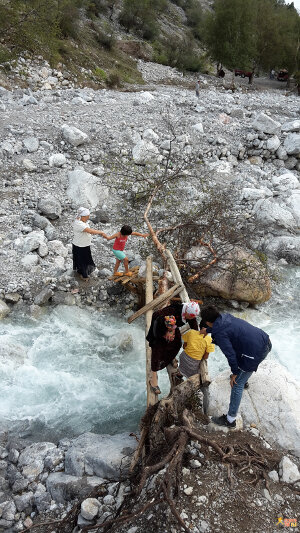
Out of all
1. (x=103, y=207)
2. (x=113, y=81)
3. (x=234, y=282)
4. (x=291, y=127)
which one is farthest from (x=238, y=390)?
(x=113, y=81)

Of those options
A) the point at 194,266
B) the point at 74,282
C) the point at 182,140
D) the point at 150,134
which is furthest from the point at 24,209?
the point at 182,140

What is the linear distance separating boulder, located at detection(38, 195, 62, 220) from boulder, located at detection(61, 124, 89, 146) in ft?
7.60

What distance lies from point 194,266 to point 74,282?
6.64ft

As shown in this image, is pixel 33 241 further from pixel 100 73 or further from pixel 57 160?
pixel 100 73

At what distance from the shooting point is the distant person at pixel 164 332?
3.92m

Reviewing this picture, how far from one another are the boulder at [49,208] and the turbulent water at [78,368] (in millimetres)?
2256

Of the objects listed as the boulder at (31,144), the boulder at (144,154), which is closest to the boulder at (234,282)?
the boulder at (144,154)

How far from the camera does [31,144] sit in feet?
30.2

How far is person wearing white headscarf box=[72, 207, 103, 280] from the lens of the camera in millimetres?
5781

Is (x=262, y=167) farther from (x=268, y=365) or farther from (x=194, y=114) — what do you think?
(x=268, y=365)

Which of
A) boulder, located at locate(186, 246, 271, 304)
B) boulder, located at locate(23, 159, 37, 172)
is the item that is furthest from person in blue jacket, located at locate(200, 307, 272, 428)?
boulder, located at locate(23, 159, 37, 172)

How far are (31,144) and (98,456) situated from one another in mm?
7485

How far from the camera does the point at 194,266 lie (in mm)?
6652

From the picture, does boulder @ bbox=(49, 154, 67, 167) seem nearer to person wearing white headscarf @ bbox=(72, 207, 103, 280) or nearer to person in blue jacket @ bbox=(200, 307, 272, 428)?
person wearing white headscarf @ bbox=(72, 207, 103, 280)
